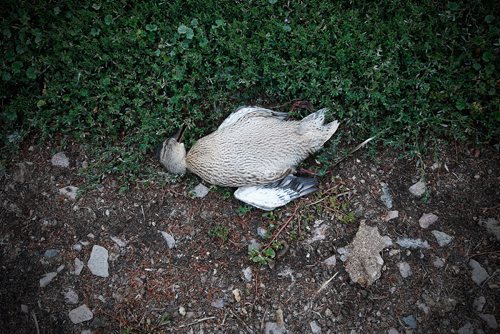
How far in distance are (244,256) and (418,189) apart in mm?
1772

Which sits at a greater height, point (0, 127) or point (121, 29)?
point (121, 29)

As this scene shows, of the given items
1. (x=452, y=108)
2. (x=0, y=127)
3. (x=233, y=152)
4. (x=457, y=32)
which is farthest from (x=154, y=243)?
(x=457, y=32)

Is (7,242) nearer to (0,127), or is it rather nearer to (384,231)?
(0,127)

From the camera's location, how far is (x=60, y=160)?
4781mm

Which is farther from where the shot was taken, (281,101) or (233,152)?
(281,101)

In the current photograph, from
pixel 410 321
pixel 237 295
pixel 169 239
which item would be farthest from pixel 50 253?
pixel 410 321

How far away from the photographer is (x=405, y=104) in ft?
14.9

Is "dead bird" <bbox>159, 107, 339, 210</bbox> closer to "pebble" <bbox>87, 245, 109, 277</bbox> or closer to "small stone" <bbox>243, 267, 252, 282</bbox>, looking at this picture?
"small stone" <bbox>243, 267, 252, 282</bbox>

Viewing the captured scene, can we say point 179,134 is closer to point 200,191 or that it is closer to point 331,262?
point 200,191

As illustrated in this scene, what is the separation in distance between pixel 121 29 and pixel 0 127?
1.56m

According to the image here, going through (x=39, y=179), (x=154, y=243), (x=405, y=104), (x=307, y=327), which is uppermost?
(x=405, y=104)

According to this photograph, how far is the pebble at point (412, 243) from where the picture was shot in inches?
172

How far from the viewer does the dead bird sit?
4.37m

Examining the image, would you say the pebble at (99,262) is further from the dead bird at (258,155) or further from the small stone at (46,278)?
the dead bird at (258,155)
